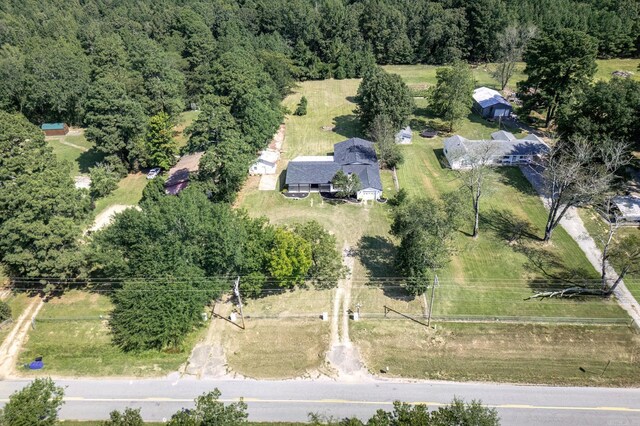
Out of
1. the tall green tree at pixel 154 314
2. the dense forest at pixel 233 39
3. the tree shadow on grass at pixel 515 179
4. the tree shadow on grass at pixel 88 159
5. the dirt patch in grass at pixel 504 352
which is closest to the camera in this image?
the dirt patch in grass at pixel 504 352

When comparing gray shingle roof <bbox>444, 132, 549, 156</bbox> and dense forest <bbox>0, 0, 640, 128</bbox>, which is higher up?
dense forest <bbox>0, 0, 640, 128</bbox>

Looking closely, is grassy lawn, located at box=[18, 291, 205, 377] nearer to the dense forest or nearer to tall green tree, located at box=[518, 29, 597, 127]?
the dense forest

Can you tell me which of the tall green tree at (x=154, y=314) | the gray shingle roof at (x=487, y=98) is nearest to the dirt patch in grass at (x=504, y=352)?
the tall green tree at (x=154, y=314)

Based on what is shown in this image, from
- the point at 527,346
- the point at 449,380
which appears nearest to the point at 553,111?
the point at 527,346

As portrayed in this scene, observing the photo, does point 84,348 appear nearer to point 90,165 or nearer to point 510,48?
point 90,165

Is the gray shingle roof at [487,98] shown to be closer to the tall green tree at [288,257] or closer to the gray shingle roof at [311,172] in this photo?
the gray shingle roof at [311,172]

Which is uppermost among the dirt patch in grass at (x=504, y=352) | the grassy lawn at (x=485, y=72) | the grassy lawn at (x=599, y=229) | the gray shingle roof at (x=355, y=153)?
the gray shingle roof at (x=355, y=153)

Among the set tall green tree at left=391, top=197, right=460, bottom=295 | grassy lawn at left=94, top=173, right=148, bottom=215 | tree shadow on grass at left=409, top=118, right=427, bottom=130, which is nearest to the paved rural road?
tall green tree at left=391, top=197, right=460, bottom=295
